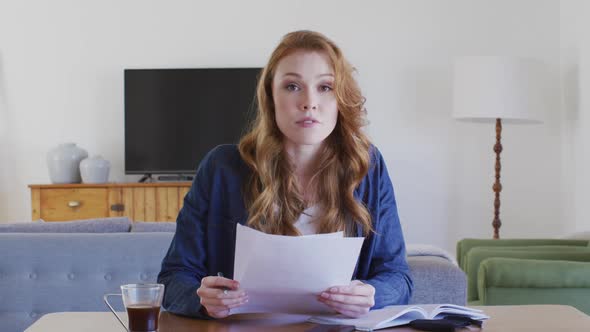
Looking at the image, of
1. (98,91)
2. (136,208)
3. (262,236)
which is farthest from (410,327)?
(98,91)

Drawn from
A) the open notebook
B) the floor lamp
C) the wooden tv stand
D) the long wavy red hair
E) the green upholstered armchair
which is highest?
the floor lamp

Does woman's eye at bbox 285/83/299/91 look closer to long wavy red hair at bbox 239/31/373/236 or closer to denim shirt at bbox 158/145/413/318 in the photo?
long wavy red hair at bbox 239/31/373/236

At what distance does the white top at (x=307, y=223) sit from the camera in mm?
1649

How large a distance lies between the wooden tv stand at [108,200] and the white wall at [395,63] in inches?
18.8

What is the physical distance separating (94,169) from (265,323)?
15.9ft

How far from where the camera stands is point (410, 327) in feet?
4.63

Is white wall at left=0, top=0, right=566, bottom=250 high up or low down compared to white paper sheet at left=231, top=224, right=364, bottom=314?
up

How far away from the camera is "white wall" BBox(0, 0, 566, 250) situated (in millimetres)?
6207

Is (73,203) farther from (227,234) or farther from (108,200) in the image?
(227,234)

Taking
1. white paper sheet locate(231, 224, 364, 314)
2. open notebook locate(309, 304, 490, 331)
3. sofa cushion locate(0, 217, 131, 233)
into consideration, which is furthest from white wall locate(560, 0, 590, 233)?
white paper sheet locate(231, 224, 364, 314)

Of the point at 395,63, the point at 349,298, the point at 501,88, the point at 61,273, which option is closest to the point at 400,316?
the point at 349,298

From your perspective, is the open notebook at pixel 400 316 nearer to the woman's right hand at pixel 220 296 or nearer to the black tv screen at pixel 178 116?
the woman's right hand at pixel 220 296

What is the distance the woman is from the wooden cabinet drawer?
4.40 metres

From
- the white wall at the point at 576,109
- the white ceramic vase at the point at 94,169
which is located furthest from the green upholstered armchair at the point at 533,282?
the white ceramic vase at the point at 94,169
